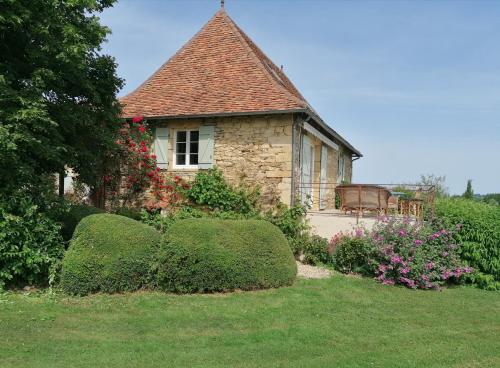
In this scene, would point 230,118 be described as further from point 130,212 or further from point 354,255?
point 354,255

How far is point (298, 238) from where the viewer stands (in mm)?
10109

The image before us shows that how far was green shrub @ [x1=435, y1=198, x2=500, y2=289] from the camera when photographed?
8602mm

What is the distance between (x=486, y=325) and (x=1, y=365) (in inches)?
239

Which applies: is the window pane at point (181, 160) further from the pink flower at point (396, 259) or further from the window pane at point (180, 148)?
the pink flower at point (396, 259)

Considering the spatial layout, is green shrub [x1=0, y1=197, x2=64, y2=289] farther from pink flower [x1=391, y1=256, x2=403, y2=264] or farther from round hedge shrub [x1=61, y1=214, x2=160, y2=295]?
pink flower [x1=391, y1=256, x2=403, y2=264]

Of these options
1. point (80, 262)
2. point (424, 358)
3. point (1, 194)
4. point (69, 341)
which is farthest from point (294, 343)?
point (1, 194)

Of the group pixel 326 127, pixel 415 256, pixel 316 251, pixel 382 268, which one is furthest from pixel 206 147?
pixel 415 256

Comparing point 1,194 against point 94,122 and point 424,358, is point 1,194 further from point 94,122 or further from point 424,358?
point 424,358

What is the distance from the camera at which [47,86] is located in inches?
286

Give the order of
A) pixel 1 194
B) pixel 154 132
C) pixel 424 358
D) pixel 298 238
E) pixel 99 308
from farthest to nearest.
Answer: pixel 154 132
pixel 298 238
pixel 1 194
pixel 99 308
pixel 424 358

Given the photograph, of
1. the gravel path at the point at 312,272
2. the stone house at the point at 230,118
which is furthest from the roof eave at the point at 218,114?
the gravel path at the point at 312,272

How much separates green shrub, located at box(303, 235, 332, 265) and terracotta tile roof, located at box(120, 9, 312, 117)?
10.3ft

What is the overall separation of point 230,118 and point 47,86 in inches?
198

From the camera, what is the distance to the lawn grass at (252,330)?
4477 mm
